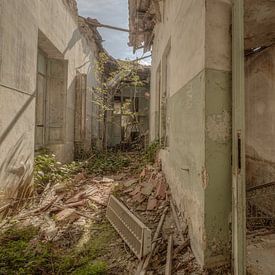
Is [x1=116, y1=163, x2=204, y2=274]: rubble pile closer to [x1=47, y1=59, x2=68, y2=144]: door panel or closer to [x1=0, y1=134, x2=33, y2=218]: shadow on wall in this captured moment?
[x1=0, y1=134, x2=33, y2=218]: shadow on wall

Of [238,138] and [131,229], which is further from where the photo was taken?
[131,229]

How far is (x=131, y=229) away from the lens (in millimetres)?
2641

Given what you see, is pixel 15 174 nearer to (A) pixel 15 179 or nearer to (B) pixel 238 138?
(A) pixel 15 179

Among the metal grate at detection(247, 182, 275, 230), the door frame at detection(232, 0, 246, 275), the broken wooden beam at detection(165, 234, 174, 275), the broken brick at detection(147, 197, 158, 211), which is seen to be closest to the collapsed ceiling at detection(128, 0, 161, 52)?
the door frame at detection(232, 0, 246, 275)

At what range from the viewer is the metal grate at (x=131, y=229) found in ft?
7.44

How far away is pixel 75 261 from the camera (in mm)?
2314

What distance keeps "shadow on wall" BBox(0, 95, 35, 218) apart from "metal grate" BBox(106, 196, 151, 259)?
1.52m

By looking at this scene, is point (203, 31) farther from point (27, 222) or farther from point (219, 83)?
point (27, 222)

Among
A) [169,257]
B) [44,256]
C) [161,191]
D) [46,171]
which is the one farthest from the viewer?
[46,171]

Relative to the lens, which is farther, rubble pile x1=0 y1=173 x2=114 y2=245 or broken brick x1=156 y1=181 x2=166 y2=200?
broken brick x1=156 y1=181 x2=166 y2=200

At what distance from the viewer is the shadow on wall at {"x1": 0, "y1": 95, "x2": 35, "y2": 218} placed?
3.15m

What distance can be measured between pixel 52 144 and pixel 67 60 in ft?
7.50

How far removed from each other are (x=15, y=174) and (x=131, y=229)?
82.5 inches

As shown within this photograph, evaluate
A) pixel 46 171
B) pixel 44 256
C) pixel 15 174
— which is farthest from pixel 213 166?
pixel 46 171
